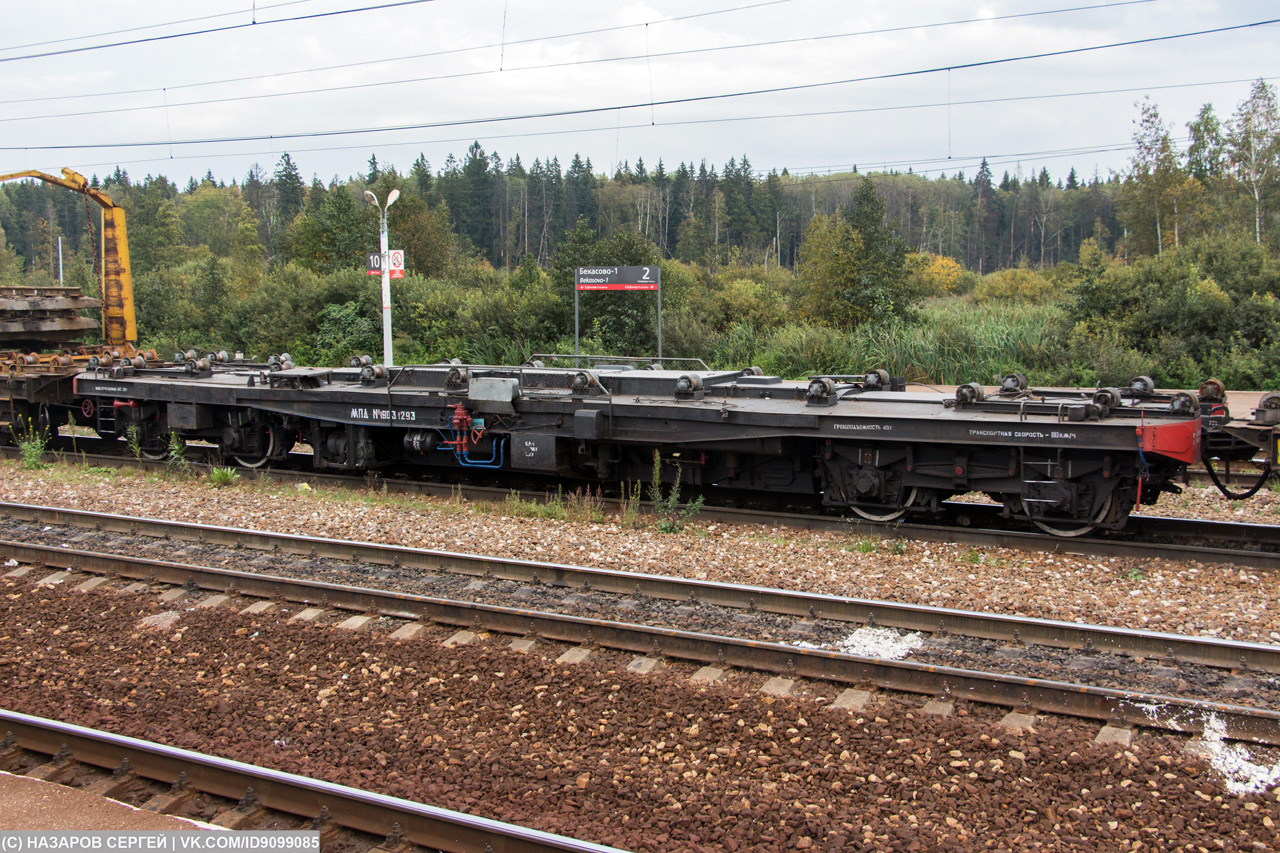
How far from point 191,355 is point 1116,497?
46.6 feet

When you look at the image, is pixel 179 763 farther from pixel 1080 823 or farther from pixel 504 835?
pixel 1080 823

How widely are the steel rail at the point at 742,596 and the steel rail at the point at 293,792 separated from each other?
11.1 ft

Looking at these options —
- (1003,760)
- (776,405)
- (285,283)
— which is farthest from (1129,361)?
(285,283)

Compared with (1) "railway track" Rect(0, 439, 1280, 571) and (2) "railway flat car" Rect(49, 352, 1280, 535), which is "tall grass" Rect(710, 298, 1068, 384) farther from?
(1) "railway track" Rect(0, 439, 1280, 571)

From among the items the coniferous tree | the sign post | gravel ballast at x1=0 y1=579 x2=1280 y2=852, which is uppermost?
the coniferous tree

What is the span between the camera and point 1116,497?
8766 millimetres

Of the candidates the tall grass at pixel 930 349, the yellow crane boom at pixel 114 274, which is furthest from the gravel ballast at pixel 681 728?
the yellow crane boom at pixel 114 274

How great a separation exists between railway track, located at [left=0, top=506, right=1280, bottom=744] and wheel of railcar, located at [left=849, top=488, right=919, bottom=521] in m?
3.01

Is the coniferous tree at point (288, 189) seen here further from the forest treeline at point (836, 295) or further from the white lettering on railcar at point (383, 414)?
the white lettering on railcar at point (383, 414)

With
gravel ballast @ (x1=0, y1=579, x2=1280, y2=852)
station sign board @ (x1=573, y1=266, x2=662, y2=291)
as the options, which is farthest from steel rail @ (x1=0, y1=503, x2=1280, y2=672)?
station sign board @ (x1=573, y1=266, x2=662, y2=291)

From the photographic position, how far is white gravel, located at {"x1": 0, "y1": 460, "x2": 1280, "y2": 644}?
23.6ft

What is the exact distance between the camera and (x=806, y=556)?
8742 millimetres

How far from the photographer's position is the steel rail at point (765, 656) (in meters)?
5.03

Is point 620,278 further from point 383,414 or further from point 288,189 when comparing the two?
point 288,189
